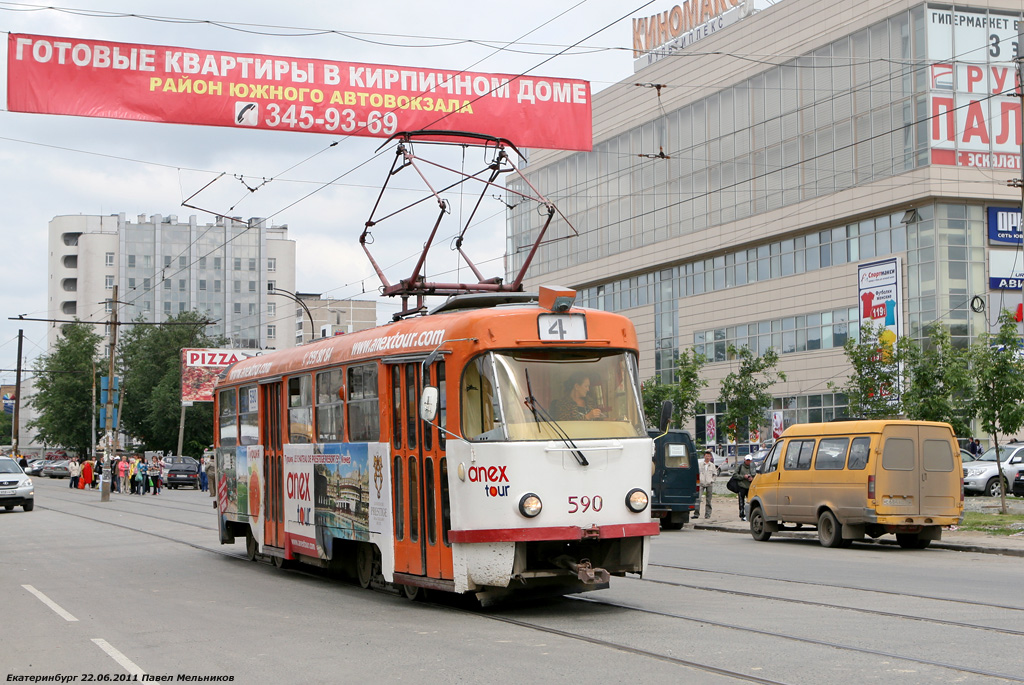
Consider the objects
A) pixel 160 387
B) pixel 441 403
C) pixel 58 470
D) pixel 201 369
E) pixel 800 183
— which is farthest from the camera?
pixel 58 470

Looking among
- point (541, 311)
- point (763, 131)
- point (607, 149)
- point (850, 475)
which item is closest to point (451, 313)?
point (541, 311)

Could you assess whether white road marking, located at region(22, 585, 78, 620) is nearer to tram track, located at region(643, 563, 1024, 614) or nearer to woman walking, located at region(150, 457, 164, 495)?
tram track, located at region(643, 563, 1024, 614)

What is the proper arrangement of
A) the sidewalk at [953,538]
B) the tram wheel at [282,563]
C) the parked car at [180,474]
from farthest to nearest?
the parked car at [180,474] < the sidewalk at [953,538] < the tram wheel at [282,563]

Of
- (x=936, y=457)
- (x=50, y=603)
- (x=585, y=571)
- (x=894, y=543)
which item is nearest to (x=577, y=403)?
(x=585, y=571)

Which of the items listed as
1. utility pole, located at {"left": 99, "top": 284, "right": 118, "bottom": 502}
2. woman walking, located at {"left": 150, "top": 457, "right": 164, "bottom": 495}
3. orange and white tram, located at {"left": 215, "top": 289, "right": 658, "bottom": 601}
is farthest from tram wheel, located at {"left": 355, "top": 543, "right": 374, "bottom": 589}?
woman walking, located at {"left": 150, "top": 457, "right": 164, "bottom": 495}

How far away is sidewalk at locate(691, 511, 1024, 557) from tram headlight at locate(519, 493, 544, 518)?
11.5 meters

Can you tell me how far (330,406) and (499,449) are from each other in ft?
12.6

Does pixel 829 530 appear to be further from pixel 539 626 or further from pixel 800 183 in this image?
pixel 800 183

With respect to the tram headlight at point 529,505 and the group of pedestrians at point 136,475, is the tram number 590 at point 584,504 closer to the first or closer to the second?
the tram headlight at point 529,505

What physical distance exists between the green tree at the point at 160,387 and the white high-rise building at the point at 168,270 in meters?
46.4

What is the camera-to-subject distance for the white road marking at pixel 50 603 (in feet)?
38.4

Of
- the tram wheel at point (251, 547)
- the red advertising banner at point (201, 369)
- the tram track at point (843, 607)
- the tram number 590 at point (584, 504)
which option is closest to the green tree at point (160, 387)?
the red advertising banner at point (201, 369)

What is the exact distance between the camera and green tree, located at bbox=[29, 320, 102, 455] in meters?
90.7

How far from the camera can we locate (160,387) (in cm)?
8081
